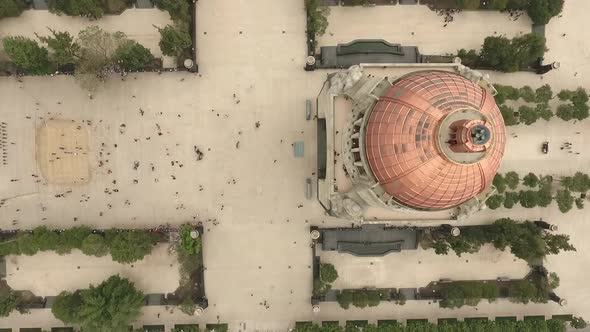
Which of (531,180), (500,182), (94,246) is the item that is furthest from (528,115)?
(94,246)

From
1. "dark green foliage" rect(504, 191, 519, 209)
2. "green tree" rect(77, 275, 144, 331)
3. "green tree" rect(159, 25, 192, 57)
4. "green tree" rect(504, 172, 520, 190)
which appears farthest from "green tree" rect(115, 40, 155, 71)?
"dark green foliage" rect(504, 191, 519, 209)

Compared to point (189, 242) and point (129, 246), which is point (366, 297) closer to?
point (189, 242)

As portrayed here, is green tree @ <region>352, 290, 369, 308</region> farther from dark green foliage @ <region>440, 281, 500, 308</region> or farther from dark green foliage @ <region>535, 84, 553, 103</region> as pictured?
dark green foliage @ <region>535, 84, 553, 103</region>

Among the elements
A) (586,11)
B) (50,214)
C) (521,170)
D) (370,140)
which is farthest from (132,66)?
(586,11)

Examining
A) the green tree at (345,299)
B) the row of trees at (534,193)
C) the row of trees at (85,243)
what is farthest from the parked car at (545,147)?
the row of trees at (85,243)

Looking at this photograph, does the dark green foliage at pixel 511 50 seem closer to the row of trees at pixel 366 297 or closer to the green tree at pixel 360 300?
the row of trees at pixel 366 297

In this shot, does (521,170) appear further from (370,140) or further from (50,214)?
(50,214)
